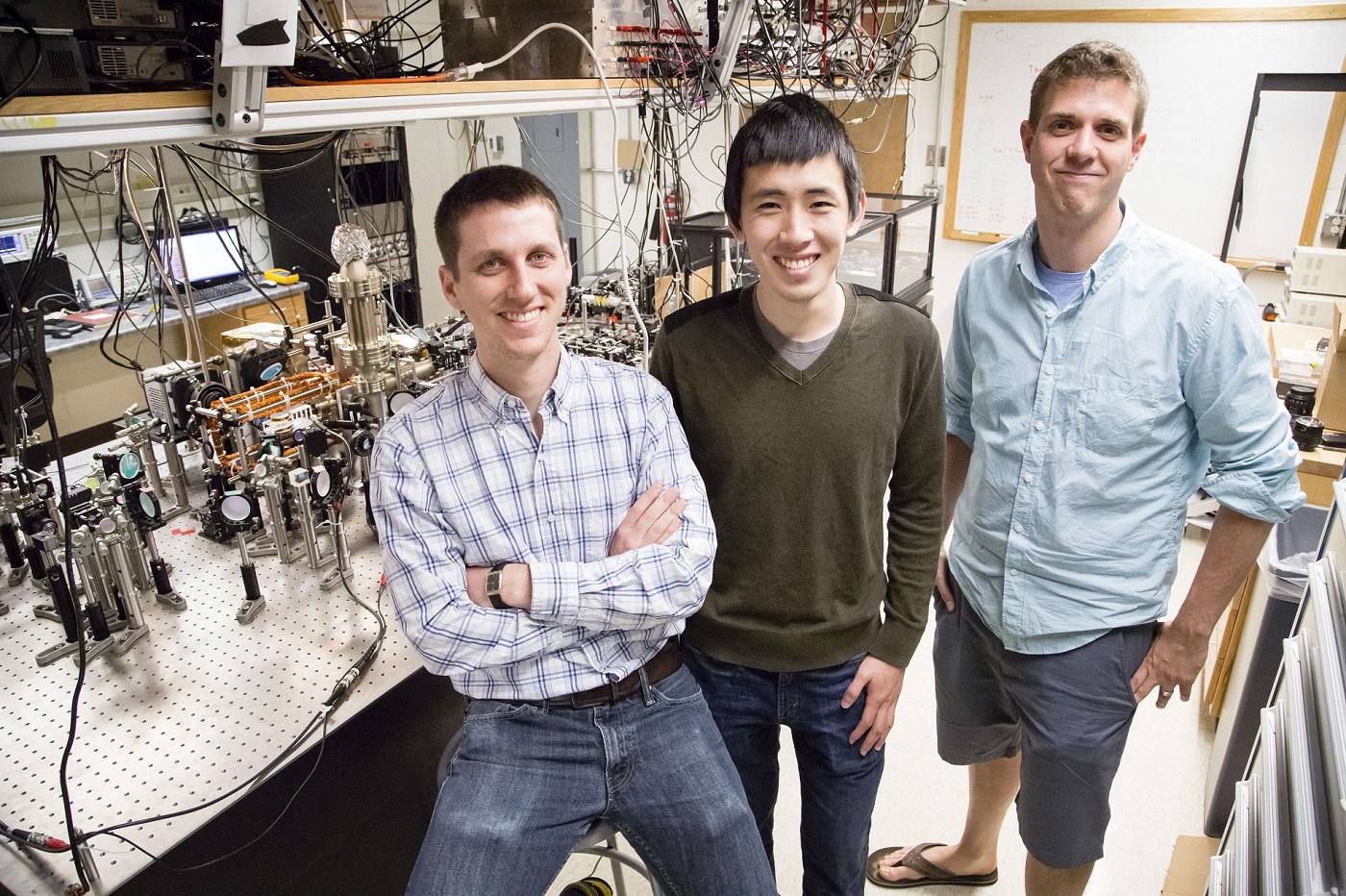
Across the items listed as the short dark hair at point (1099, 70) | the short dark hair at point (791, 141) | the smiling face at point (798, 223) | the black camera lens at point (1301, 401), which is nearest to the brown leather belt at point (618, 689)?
the smiling face at point (798, 223)

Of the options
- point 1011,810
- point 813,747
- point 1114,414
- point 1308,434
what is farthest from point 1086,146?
point 1308,434

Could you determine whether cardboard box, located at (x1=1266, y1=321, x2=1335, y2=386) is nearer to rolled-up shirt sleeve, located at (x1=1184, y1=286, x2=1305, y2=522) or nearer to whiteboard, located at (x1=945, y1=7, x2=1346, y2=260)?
whiteboard, located at (x1=945, y1=7, x2=1346, y2=260)

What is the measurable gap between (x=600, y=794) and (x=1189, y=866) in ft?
4.91

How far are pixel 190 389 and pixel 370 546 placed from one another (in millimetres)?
504

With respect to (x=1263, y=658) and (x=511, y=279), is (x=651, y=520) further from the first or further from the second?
(x=1263, y=658)

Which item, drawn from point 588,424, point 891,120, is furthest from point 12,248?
point 891,120

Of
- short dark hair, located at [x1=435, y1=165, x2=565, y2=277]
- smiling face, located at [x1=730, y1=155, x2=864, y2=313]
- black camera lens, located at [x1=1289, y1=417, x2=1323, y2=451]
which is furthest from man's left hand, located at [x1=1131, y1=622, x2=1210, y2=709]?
black camera lens, located at [x1=1289, y1=417, x2=1323, y2=451]

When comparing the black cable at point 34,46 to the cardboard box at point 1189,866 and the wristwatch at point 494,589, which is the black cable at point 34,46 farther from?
the cardboard box at point 1189,866

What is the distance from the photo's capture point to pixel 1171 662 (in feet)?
4.70

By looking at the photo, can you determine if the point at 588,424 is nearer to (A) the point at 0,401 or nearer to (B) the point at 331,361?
(B) the point at 331,361

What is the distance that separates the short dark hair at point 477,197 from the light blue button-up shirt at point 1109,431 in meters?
0.83

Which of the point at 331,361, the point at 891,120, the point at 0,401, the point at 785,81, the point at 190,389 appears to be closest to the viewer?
the point at 0,401

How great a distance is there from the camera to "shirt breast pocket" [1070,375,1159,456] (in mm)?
1368

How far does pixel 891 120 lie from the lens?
13.6 feet
